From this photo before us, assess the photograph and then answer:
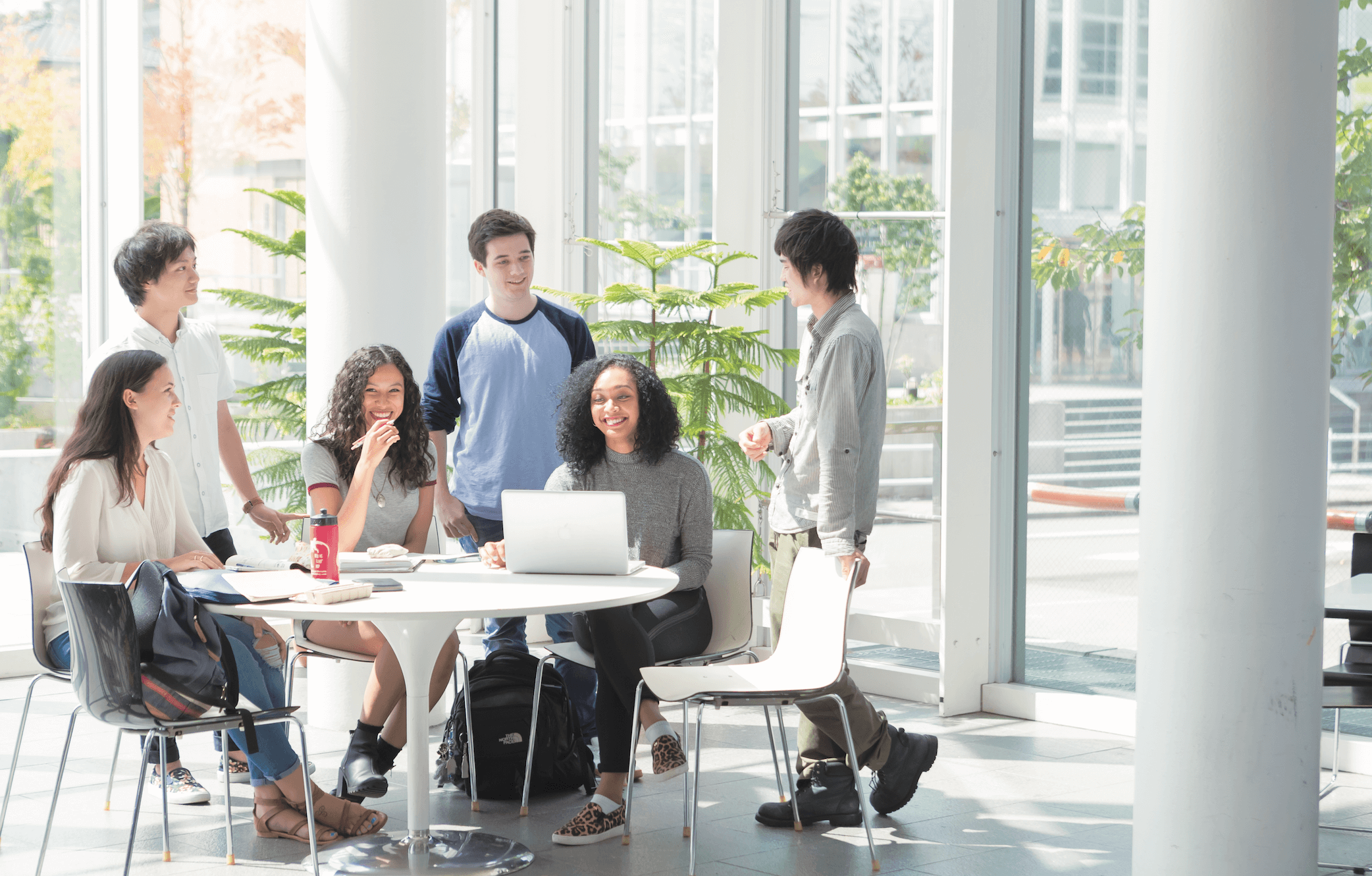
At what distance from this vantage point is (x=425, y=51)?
214 inches

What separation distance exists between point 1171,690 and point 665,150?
14.5 feet

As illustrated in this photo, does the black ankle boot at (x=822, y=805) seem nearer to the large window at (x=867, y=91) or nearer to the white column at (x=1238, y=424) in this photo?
the white column at (x=1238, y=424)

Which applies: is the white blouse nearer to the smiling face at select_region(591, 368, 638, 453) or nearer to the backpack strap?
the backpack strap

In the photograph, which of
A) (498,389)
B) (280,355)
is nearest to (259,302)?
(280,355)

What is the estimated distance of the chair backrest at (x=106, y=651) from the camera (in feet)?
11.0

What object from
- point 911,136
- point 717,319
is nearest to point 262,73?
point 717,319

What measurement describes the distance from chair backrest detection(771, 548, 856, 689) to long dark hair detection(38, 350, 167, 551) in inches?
71.2

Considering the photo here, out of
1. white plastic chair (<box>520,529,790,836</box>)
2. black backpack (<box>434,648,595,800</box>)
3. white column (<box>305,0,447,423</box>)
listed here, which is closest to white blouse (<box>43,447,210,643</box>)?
black backpack (<box>434,648,595,800</box>)

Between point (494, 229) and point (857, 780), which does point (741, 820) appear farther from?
point (494, 229)

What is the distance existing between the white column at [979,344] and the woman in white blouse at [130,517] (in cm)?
261

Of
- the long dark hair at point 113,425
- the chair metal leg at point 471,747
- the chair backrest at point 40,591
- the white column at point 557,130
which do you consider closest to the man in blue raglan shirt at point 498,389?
the chair metal leg at point 471,747

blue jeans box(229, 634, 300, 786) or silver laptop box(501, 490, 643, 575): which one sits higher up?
silver laptop box(501, 490, 643, 575)

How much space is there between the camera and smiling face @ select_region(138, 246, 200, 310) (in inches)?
179

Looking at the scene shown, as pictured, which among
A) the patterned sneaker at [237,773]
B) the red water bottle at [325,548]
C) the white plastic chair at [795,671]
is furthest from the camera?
the patterned sneaker at [237,773]
